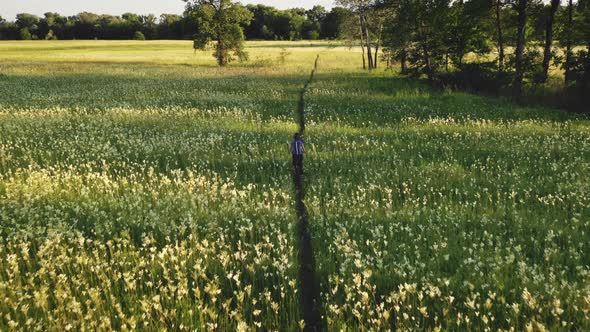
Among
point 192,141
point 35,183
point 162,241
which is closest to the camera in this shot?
point 162,241

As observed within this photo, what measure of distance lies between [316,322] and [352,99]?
1933 cm

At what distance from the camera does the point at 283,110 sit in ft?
64.8

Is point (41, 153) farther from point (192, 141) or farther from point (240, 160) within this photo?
point (240, 160)

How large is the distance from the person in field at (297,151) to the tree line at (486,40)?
17156 millimetres

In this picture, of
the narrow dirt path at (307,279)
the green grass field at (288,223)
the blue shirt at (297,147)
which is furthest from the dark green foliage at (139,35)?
the narrow dirt path at (307,279)

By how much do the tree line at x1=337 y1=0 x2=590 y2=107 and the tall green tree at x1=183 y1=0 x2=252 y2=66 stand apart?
31199 mm

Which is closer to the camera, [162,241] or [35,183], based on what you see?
[162,241]

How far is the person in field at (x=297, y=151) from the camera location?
31.7 ft

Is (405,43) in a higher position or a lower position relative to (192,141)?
higher

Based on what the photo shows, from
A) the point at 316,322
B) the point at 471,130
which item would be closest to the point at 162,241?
the point at 316,322

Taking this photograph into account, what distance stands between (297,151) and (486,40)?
1084 inches

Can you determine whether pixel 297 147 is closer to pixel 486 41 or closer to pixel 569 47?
pixel 569 47

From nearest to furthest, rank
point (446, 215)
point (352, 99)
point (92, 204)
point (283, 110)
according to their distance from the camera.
Result: point (446, 215)
point (92, 204)
point (283, 110)
point (352, 99)

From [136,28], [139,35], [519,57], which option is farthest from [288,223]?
[136,28]
